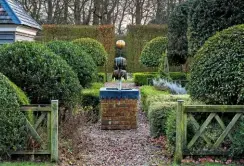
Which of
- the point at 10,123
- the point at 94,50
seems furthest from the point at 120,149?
the point at 94,50

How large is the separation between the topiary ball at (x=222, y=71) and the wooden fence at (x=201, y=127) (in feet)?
1.60

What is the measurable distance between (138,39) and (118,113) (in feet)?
50.8

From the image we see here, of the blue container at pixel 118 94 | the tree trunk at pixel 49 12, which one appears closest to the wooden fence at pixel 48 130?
the blue container at pixel 118 94

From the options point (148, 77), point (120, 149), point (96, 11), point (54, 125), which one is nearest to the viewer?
point (54, 125)

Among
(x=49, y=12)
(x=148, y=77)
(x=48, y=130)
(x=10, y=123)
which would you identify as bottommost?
(x=48, y=130)

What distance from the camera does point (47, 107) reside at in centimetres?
558

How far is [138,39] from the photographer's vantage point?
→ 23859mm

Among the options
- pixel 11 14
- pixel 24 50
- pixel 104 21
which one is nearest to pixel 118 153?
pixel 24 50

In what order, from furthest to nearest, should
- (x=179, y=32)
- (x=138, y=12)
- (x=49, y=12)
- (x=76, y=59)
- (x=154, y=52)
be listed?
(x=138, y=12)
(x=49, y=12)
(x=154, y=52)
(x=179, y=32)
(x=76, y=59)

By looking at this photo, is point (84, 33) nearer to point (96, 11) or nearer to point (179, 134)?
point (96, 11)

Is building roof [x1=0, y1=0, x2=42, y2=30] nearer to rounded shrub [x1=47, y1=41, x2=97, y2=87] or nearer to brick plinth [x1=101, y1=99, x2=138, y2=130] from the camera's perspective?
rounded shrub [x1=47, y1=41, x2=97, y2=87]

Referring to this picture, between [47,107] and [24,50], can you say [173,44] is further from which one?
[47,107]

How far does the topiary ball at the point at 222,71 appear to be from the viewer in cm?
605

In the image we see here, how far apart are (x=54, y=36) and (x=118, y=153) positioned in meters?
18.0
